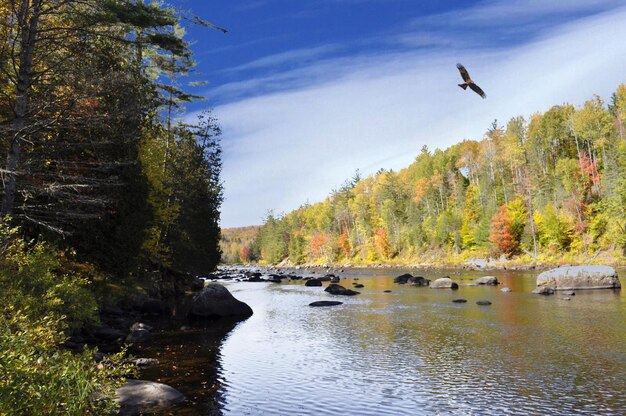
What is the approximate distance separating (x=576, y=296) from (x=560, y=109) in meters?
70.1

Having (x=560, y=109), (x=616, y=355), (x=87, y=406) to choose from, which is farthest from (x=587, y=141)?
(x=87, y=406)

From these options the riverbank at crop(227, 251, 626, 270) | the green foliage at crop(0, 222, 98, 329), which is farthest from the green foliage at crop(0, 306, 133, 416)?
the riverbank at crop(227, 251, 626, 270)

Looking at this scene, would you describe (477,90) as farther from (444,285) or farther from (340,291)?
(444,285)

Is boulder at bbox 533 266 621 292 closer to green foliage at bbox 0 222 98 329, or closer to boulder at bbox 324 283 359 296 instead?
boulder at bbox 324 283 359 296

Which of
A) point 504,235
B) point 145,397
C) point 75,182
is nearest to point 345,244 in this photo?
point 504,235

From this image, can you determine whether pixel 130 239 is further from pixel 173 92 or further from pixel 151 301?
pixel 173 92

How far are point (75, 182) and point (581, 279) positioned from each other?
36.4 metres

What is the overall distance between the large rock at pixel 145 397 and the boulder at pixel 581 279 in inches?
1318

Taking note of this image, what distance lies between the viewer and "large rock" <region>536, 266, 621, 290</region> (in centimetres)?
3562

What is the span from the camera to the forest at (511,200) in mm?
68375

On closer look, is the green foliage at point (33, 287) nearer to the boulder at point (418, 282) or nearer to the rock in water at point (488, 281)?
the boulder at point (418, 282)

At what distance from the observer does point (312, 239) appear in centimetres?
14288

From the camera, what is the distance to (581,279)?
119 feet

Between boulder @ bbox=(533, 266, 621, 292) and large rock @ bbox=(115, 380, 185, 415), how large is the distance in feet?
110
